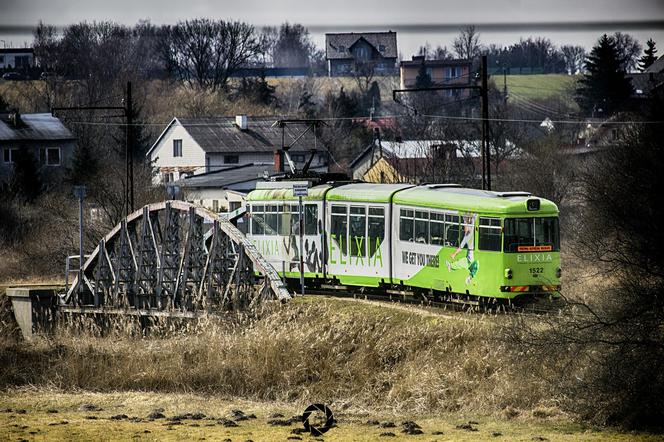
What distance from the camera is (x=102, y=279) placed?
44688 millimetres

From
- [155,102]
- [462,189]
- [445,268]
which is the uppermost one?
[155,102]

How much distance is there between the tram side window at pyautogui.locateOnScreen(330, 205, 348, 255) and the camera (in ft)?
110

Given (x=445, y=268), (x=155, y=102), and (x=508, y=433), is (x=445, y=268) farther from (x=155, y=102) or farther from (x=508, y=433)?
(x=155, y=102)

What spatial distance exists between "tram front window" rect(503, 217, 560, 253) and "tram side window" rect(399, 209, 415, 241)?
131 inches

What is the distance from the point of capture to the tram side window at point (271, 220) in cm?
3650

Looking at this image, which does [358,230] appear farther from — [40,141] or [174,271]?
[40,141]

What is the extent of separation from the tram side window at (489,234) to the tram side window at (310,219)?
6906mm

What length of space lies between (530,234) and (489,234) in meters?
0.99

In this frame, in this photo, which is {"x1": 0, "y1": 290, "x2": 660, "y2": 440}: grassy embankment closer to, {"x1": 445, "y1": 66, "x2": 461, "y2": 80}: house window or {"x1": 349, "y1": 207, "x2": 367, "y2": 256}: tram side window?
{"x1": 349, "y1": 207, "x2": 367, "y2": 256}: tram side window

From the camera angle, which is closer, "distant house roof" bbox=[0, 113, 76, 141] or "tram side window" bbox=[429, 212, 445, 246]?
"tram side window" bbox=[429, 212, 445, 246]

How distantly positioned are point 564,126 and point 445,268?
55.9 meters

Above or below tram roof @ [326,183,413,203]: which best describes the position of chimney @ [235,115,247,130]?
above

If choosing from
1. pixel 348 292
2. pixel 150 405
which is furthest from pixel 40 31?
pixel 348 292

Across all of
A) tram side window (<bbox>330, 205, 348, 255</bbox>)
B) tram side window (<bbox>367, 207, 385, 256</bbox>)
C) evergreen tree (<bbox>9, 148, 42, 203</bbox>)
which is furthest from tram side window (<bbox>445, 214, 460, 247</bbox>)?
evergreen tree (<bbox>9, 148, 42, 203</bbox>)
